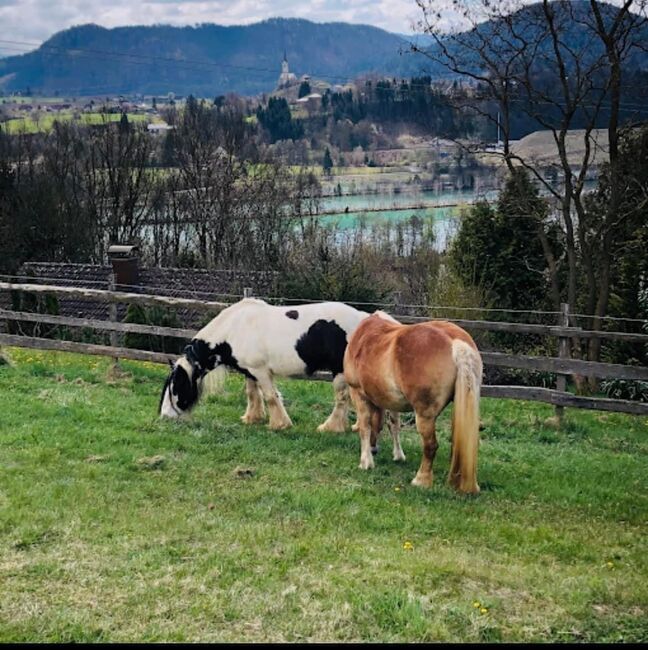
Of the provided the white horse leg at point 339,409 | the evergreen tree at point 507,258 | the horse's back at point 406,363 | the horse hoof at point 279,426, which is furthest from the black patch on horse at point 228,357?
the evergreen tree at point 507,258

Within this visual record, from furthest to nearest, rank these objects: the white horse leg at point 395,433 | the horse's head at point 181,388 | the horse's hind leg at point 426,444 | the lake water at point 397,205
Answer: the lake water at point 397,205
the horse's head at point 181,388
the white horse leg at point 395,433
the horse's hind leg at point 426,444

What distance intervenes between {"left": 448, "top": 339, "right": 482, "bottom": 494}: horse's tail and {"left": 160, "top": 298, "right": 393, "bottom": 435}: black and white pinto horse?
2.44m

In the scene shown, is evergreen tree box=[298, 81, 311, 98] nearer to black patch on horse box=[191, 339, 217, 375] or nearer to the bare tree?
the bare tree

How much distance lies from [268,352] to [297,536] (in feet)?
12.6

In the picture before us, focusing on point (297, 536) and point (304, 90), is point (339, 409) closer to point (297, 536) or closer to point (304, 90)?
point (297, 536)

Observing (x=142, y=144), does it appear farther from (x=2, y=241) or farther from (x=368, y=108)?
(x=368, y=108)

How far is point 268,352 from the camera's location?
8.97 metres

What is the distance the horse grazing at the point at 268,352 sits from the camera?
8.76 meters

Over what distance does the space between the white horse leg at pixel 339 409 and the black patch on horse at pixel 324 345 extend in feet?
Answer: 0.47

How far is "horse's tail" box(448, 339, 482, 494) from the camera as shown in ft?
20.4

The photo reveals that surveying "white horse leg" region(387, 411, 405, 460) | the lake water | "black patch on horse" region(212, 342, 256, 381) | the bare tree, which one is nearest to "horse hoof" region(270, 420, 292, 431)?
"black patch on horse" region(212, 342, 256, 381)

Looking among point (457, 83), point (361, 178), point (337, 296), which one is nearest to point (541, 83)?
point (457, 83)

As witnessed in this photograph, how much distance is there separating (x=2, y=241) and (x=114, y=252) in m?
8.76

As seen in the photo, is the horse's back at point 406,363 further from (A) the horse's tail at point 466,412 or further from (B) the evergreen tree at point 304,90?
(B) the evergreen tree at point 304,90
